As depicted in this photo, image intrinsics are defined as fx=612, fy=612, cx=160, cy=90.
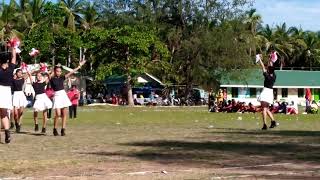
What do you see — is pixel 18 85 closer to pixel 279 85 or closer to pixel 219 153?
pixel 219 153

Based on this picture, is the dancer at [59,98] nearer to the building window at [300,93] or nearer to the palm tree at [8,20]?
the palm tree at [8,20]

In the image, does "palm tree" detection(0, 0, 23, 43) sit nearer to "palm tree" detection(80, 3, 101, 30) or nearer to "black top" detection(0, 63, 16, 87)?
"palm tree" detection(80, 3, 101, 30)

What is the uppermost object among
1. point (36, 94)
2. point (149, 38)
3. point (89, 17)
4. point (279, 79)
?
point (89, 17)

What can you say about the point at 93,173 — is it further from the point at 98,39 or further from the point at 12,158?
the point at 98,39

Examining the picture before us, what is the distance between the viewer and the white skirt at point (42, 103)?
58.8ft

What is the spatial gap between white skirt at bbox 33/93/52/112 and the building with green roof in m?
60.7

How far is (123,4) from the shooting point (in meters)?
76.6

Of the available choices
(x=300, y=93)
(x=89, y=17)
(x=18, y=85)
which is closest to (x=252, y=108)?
(x=18, y=85)

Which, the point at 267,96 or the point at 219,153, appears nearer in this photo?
the point at 219,153

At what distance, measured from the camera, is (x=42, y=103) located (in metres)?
18.1

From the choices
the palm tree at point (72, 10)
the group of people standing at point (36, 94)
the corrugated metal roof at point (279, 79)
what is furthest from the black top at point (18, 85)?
the palm tree at point (72, 10)

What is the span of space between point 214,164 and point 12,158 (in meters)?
3.59

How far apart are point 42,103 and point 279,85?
70.4 meters

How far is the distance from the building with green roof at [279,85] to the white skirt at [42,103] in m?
60.7
